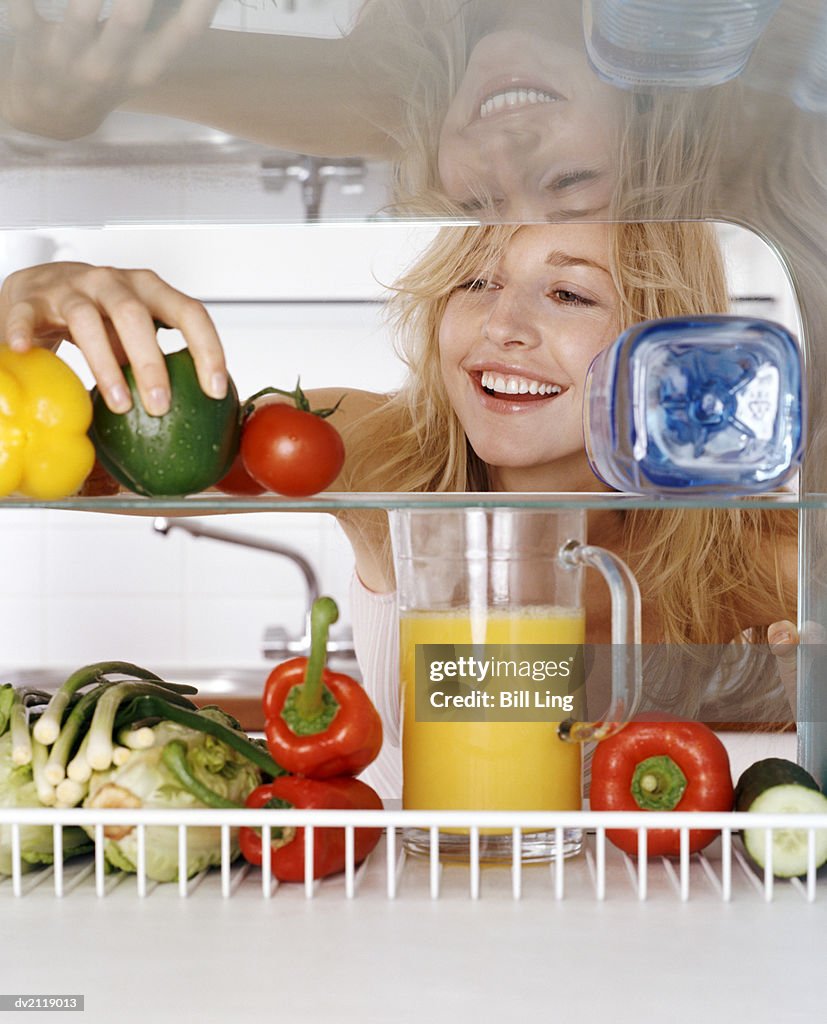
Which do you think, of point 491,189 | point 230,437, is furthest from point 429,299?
point 230,437

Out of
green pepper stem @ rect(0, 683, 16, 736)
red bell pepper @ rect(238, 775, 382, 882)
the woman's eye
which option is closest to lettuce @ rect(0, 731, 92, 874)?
green pepper stem @ rect(0, 683, 16, 736)

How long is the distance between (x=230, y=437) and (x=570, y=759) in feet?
0.96

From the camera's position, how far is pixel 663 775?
2.44 feet

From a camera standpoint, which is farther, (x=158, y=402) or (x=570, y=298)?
(x=570, y=298)

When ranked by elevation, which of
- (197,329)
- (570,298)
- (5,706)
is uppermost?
(570,298)

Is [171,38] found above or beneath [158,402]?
above

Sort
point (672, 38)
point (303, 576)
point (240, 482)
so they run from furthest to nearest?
1. point (303, 576)
2. point (240, 482)
3. point (672, 38)

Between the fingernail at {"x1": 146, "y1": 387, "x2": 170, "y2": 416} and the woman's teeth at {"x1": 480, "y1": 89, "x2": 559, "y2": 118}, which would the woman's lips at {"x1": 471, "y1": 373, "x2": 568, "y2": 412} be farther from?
the fingernail at {"x1": 146, "y1": 387, "x2": 170, "y2": 416}

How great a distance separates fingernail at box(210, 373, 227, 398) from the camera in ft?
2.35

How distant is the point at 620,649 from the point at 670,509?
60cm

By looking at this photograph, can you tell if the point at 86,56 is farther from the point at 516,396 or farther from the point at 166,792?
the point at 516,396

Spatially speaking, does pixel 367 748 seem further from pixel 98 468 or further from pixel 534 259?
pixel 534 259

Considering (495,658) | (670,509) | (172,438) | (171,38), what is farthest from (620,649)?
(670,509)

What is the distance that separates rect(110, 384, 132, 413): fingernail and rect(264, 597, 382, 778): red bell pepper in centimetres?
16
